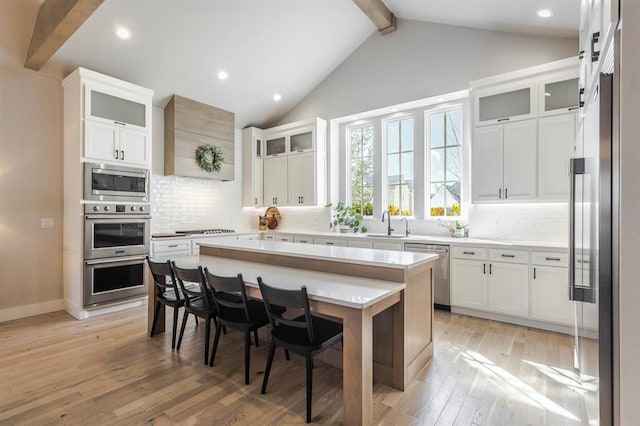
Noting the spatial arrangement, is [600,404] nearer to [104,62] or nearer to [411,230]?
[411,230]

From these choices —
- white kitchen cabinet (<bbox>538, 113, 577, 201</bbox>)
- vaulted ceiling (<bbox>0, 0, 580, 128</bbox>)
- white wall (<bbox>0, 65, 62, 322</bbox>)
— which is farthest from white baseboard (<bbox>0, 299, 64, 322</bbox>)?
white kitchen cabinet (<bbox>538, 113, 577, 201</bbox>)

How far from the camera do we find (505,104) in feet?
12.9

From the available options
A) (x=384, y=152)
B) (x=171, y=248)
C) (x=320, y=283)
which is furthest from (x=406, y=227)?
(x=171, y=248)

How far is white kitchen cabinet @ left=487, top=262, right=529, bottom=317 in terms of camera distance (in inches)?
140

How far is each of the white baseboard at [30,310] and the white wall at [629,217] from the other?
214 inches

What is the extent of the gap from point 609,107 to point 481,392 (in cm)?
206

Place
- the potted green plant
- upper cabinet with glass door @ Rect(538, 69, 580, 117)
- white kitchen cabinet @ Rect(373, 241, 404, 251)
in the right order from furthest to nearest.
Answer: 1. the potted green plant
2. white kitchen cabinet @ Rect(373, 241, 404, 251)
3. upper cabinet with glass door @ Rect(538, 69, 580, 117)

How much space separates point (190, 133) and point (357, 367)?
4.71 meters

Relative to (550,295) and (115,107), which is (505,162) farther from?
(115,107)

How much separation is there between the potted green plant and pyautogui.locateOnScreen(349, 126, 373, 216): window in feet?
0.55

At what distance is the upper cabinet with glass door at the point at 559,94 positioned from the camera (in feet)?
11.5

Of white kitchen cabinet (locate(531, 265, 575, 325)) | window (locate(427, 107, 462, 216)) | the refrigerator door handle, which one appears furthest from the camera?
window (locate(427, 107, 462, 216))

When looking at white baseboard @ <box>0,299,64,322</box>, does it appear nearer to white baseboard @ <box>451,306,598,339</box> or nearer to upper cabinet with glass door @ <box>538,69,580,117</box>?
white baseboard @ <box>451,306,598,339</box>

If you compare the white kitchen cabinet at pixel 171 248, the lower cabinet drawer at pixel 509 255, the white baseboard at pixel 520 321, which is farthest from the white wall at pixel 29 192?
the lower cabinet drawer at pixel 509 255
